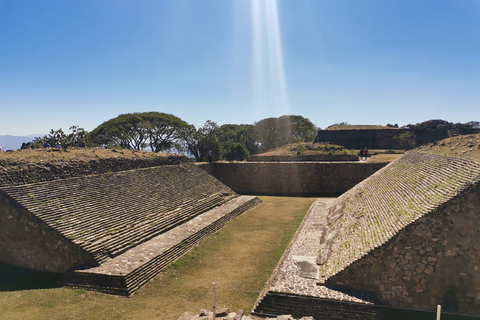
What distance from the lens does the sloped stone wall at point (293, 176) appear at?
960 inches

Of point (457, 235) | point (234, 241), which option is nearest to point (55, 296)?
point (234, 241)

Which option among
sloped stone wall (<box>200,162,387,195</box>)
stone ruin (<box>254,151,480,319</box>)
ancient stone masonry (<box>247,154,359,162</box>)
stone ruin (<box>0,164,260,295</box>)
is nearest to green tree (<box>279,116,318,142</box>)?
ancient stone masonry (<box>247,154,359,162</box>)

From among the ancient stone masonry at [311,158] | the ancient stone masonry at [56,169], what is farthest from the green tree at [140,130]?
the ancient stone masonry at [56,169]

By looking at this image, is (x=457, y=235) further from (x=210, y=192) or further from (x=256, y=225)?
(x=210, y=192)

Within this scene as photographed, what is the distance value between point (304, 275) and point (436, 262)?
3.30 meters

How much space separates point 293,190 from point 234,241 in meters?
13.1

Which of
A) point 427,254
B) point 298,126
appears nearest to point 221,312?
point 427,254

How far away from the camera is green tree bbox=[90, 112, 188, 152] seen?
38219 millimetres

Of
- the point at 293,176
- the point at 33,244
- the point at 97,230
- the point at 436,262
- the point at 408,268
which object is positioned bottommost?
the point at 408,268

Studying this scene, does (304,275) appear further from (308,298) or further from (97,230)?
(97,230)

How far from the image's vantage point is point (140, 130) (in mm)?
40000

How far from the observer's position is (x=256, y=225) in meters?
16.2

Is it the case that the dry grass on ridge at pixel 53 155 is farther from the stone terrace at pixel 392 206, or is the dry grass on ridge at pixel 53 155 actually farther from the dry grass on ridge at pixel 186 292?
the stone terrace at pixel 392 206

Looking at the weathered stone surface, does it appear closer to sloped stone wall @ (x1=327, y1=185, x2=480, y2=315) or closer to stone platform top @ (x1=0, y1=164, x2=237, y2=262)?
sloped stone wall @ (x1=327, y1=185, x2=480, y2=315)
